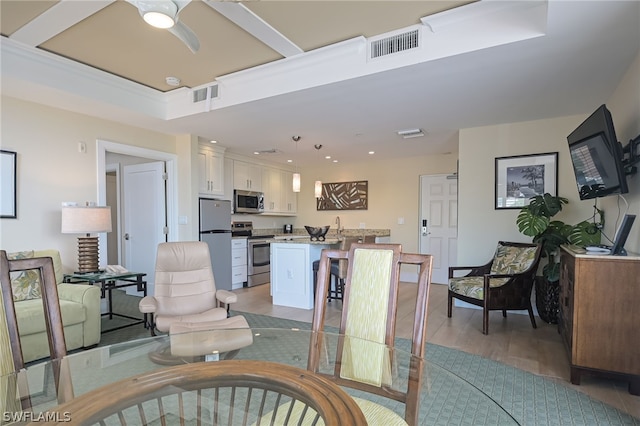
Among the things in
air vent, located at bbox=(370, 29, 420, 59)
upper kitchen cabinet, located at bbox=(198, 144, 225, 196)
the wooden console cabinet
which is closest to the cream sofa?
upper kitchen cabinet, located at bbox=(198, 144, 225, 196)

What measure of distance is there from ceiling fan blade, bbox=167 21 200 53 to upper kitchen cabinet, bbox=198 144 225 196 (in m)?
3.35

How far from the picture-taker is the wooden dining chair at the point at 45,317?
114cm

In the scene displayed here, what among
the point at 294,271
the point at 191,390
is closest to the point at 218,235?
the point at 294,271

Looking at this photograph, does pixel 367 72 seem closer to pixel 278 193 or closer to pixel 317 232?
pixel 317 232

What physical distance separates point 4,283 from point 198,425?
1042mm

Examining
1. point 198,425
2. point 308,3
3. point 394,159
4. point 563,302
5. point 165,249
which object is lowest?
point 198,425

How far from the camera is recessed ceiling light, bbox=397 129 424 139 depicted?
439cm

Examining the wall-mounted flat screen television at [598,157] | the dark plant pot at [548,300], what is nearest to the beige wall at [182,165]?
the wall-mounted flat screen television at [598,157]

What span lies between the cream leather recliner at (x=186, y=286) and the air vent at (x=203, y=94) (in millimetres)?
1662

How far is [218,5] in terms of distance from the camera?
222cm

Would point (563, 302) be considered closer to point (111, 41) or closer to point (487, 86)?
point (487, 86)

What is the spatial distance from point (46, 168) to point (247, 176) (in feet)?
10.5

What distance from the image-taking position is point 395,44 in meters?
2.57

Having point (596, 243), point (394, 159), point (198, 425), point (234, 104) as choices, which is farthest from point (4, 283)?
point (394, 159)
